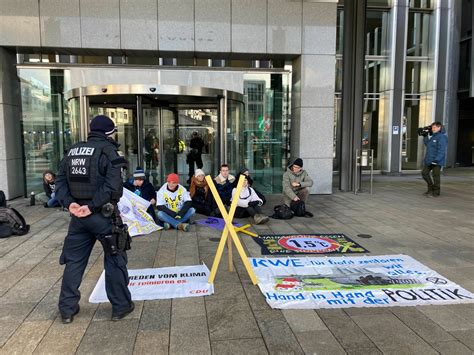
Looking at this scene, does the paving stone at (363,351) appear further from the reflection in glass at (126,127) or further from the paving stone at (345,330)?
the reflection in glass at (126,127)

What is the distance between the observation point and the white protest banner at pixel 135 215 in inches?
267

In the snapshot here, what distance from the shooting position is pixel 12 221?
264 inches

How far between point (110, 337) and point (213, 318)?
0.95 metres

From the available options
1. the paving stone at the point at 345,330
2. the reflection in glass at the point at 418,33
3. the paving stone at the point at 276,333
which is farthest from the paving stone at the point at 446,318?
the reflection in glass at the point at 418,33

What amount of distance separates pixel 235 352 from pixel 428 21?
59.9ft

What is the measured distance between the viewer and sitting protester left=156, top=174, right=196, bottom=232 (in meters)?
7.19

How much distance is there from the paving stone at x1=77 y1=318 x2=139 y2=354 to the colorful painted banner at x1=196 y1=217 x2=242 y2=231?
3.74 meters

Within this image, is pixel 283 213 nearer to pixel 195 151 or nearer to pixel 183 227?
pixel 183 227

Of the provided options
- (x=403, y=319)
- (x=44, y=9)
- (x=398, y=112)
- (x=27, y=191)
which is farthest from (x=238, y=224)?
(x=398, y=112)

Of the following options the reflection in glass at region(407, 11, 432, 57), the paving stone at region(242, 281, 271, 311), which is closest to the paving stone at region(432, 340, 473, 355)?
the paving stone at region(242, 281, 271, 311)

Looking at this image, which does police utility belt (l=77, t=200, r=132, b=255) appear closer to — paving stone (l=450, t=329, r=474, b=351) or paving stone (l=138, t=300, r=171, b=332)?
paving stone (l=138, t=300, r=171, b=332)

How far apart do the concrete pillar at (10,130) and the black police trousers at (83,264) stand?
7708 millimetres

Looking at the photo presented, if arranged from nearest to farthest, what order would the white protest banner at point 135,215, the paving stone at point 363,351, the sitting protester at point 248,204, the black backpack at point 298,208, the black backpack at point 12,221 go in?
the paving stone at point 363,351 < the black backpack at point 12,221 < the white protest banner at point 135,215 < the sitting protester at point 248,204 < the black backpack at point 298,208

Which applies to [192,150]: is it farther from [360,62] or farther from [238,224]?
[360,62]
